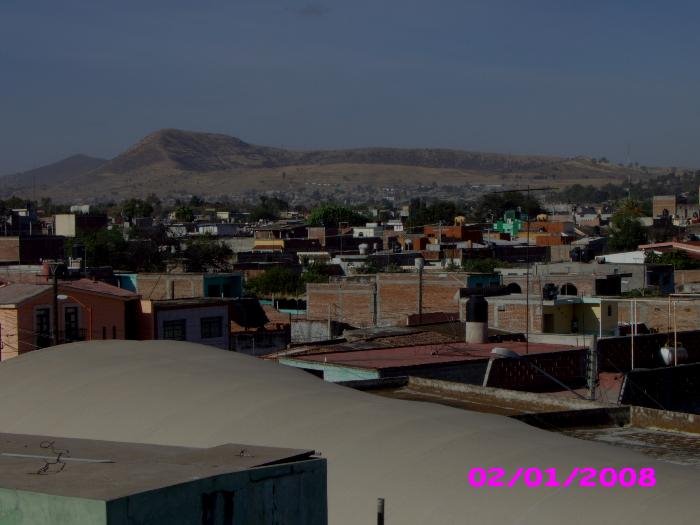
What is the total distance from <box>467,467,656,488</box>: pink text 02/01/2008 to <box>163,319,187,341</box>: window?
→ 80.5 ft

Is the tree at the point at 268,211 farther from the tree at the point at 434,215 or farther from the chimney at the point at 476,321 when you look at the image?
the chimney at the point at 476,321

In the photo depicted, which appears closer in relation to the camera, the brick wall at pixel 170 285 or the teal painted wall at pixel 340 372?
the teal painted wall at pixel 340 372

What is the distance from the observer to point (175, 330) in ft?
112

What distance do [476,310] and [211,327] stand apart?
44.0ft

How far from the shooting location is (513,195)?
139 meters

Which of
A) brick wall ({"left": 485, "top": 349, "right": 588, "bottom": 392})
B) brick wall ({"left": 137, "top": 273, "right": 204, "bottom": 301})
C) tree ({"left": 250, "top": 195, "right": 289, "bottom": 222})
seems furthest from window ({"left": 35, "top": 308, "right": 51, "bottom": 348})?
tree ({"left": 250, "top": 195, "right": 289, "bottom": 222})

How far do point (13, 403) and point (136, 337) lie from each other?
18.9 metres

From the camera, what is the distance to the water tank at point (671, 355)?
1983cm

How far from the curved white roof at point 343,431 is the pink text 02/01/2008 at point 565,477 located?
0.08 m

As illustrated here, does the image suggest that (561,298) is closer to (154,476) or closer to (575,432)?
(575,432)

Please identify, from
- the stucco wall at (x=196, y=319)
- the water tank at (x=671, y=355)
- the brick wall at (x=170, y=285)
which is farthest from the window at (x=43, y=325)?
the water tank at (x=671, y=355)

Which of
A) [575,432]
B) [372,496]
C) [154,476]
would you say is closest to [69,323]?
[575,432]

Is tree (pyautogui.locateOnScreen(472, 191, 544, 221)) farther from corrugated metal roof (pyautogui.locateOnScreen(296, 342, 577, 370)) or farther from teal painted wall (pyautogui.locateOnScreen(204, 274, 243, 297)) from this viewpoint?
corrugated metal roof (pyautogui.locateOnScreen(296, 342, 577, 370))

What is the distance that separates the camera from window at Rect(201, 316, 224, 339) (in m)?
35.3
